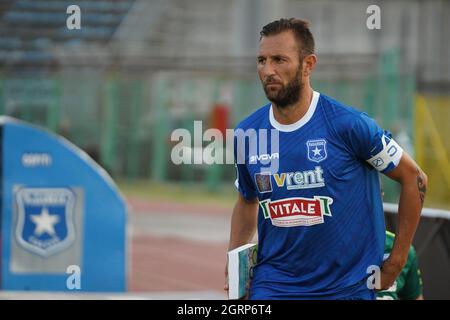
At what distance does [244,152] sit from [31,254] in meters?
5.66

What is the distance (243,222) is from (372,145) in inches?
31.5

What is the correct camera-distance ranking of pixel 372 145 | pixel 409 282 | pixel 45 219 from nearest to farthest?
pixel 372 145
pixel 409 282
pixel 45 219

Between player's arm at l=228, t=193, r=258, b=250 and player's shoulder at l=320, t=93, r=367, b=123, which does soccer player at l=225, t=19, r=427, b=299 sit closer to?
player's shoulder at l=320, t=93, r=367, b=123

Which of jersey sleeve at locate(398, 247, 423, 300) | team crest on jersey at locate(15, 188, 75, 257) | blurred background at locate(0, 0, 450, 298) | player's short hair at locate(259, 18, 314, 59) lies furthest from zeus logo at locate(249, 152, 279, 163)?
blurred background at locate(0, 0, 450, 298)

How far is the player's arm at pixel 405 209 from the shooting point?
435cm

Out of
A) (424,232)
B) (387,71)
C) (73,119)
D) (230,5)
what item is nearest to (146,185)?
(73,119)

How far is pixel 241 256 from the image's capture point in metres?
4.35

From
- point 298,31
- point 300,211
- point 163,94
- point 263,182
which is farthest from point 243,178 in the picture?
point 163,94

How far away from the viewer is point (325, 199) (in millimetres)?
4316

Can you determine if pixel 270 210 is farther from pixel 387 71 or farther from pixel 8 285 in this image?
pixel 387 71

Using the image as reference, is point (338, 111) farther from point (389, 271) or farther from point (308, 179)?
point (389, 271)

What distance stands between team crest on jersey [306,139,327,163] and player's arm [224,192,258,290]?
51 cm

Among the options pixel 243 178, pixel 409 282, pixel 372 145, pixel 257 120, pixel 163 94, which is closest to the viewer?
pixel 372 145

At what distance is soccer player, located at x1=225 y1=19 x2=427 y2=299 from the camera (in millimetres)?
4312
